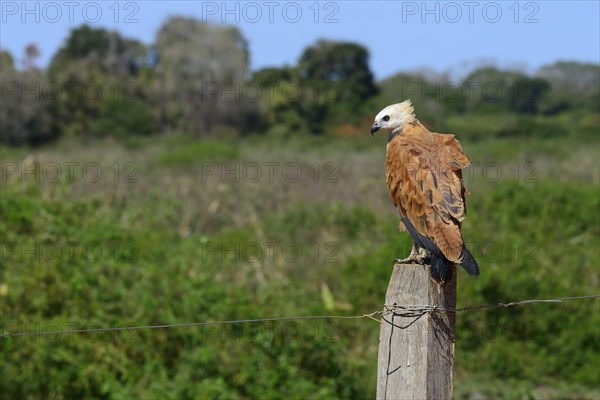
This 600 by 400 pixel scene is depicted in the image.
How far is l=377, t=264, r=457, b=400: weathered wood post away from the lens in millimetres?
3053

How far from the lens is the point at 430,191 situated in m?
4.00

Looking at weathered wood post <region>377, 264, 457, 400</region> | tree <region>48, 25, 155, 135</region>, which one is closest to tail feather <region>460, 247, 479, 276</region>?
weathered wood post <region>377, 264, 457, 400</region>

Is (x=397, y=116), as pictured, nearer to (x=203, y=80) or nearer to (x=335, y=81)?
(x=203, y=80)

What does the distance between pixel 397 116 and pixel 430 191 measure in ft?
2.69

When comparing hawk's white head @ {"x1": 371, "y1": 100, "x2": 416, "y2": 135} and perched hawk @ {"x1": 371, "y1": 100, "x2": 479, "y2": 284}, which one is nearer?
perched hawk @ {"x1": 371, "y1": 100, "x2": 479, "y2": 284}

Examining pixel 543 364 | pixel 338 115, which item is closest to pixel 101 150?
pixel 338 115

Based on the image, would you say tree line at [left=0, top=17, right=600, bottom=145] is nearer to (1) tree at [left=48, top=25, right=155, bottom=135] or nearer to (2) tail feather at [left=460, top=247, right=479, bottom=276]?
(1) tree at [left=48, top=25, right=155, bottom=135]

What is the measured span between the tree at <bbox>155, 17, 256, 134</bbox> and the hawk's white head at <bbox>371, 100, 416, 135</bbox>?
2049 centimetres

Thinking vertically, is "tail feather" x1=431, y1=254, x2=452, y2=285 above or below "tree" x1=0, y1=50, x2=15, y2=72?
below

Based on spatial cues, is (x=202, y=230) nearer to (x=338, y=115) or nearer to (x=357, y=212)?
(x=357, y=212)

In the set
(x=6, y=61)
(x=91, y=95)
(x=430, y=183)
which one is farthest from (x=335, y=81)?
(x=430, y=183)

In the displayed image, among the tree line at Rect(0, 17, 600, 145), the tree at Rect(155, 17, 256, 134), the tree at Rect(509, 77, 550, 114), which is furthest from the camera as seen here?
the tree at Rect(509, 77, 550, 114)

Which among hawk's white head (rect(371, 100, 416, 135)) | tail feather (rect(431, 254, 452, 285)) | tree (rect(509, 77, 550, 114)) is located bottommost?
tail feather (rect(431, 254, 452, 285))

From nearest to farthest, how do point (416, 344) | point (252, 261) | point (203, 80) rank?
point (416, 344) → point (252, 261) → point (203, 80)
